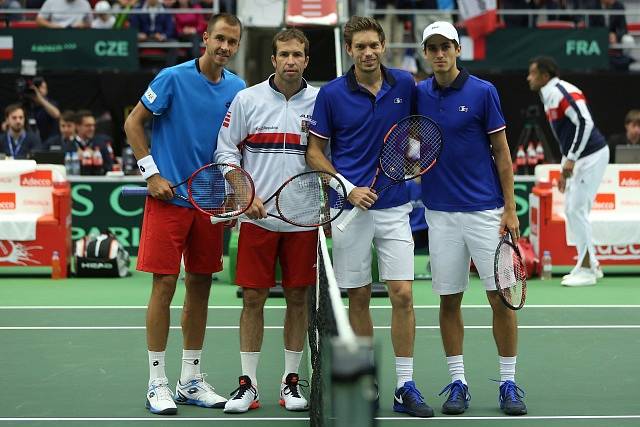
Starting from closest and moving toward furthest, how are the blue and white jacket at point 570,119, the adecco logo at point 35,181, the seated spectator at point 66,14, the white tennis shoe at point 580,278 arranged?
1. the blue and white jacket at point 570,119
2. the white tennis shoe at point 580,278
3. the adecco logo at point 35,181
4. the seated spectator at point 66,14

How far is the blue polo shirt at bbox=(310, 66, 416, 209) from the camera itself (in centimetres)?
689

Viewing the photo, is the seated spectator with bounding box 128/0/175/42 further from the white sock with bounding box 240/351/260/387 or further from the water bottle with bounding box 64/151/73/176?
the white sock with bounding box 240/351/260/387

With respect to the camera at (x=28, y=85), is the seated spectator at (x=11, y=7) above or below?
above

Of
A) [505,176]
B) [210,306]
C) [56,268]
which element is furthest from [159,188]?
[56,268]

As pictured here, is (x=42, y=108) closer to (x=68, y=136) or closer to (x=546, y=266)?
(x=68, y=136)

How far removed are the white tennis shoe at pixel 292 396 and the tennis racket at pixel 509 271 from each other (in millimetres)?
1209

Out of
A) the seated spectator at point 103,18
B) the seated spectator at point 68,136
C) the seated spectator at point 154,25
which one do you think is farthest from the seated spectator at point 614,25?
the seated spectator at point 68,136

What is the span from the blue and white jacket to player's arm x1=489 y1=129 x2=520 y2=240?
5.12 meters

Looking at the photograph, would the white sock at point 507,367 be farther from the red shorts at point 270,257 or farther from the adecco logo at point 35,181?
the adecco logo at point 35,181

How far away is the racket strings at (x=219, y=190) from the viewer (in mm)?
6836

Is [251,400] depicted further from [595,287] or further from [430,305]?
[595,287]

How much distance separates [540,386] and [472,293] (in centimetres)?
407

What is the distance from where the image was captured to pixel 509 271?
22.6 feet

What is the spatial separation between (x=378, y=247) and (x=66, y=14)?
11723 mm
